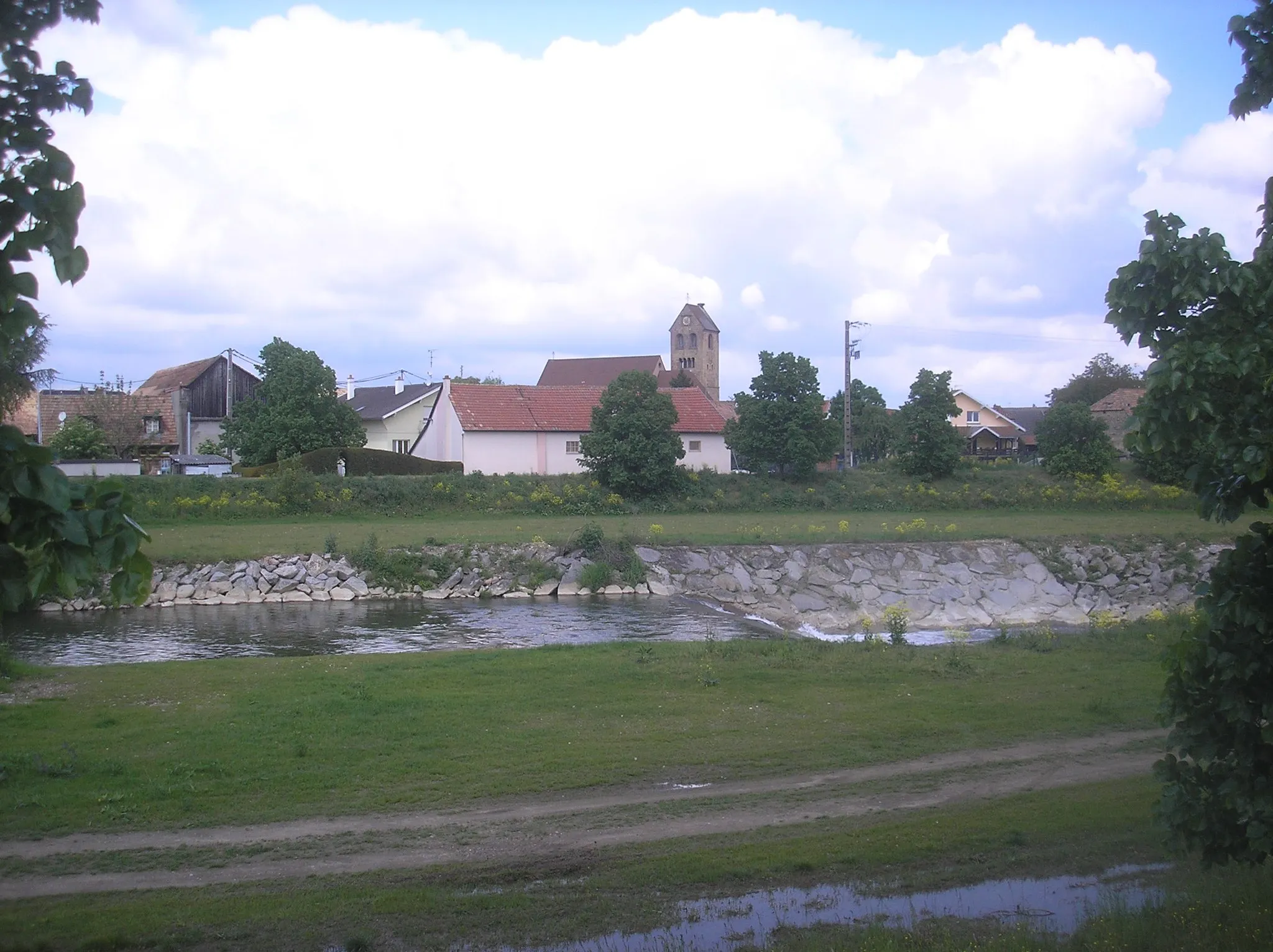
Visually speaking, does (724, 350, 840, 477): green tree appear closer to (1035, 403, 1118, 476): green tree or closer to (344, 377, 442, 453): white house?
(1035, 403, 1118, 476): green tree

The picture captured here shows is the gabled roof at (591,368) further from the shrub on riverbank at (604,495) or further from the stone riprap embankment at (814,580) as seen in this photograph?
the stone riprap embankment at (814,580)

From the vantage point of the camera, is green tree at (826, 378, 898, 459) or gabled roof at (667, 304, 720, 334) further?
gabled roof at (667, 304, 720, 334)

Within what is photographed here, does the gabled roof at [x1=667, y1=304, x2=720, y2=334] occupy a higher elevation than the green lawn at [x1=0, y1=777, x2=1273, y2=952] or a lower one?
higher

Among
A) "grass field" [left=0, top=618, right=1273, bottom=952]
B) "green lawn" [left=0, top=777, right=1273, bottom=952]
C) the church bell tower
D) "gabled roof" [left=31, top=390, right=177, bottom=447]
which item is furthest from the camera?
the church bell tower

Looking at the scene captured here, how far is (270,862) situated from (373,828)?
1.11 meters

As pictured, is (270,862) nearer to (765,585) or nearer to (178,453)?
(765,585)

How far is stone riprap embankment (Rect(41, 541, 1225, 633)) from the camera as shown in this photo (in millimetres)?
32219

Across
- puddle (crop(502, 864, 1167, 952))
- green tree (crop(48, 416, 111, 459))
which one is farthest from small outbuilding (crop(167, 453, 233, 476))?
puddle (crop(502, 864, 1167, 952))

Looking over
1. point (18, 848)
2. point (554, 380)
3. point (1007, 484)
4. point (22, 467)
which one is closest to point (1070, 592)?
point (1007, 484)

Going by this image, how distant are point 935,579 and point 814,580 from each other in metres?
4.23

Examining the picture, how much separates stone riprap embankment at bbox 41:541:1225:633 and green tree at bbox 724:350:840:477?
1749cm

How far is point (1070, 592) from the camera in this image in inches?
1332

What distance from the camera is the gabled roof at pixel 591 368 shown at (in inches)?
4220

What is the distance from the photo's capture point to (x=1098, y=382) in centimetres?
9294
